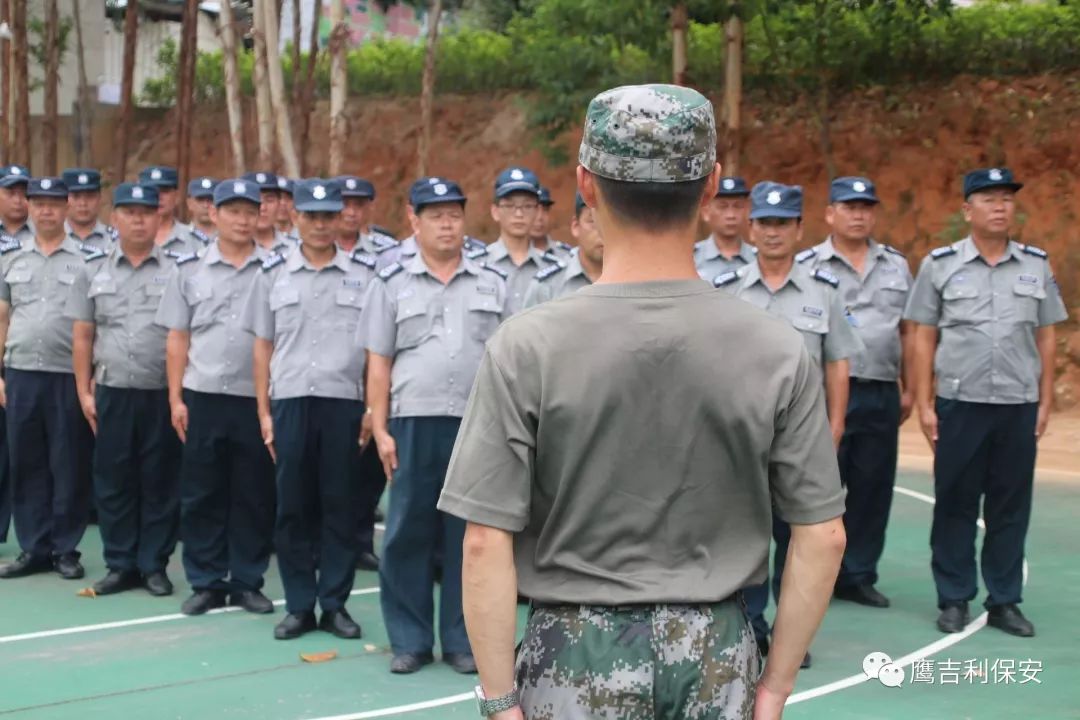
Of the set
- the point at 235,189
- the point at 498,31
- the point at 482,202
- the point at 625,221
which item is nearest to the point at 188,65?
the point at 482,202

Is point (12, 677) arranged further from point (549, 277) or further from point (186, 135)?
point (186, 135)

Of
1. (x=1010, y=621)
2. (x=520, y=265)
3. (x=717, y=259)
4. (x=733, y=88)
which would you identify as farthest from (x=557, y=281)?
(x=733, y=88)

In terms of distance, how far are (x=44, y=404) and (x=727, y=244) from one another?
3.71 metres

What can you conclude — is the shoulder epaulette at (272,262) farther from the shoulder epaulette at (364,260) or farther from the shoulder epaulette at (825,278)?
the shoulder epaulette at (825,278)

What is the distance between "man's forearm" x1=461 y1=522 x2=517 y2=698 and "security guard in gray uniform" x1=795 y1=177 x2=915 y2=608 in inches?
205

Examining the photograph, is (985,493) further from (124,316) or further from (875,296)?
(124,316)

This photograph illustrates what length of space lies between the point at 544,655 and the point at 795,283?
164 inches

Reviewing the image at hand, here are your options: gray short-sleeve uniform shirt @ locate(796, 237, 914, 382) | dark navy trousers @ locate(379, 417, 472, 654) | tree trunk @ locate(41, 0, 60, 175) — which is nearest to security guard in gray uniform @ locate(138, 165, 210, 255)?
dark navy trousers @ locate(379, 417, 472, 654)

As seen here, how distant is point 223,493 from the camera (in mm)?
7207

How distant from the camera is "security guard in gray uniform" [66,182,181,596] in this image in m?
7.56

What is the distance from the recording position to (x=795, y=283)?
634 centimetres

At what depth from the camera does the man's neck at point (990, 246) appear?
6.78 m

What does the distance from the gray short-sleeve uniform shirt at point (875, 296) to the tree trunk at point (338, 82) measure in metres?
7.61

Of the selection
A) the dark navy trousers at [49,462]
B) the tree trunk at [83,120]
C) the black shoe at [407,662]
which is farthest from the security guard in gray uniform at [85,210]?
the tree trunk at [83,120]
